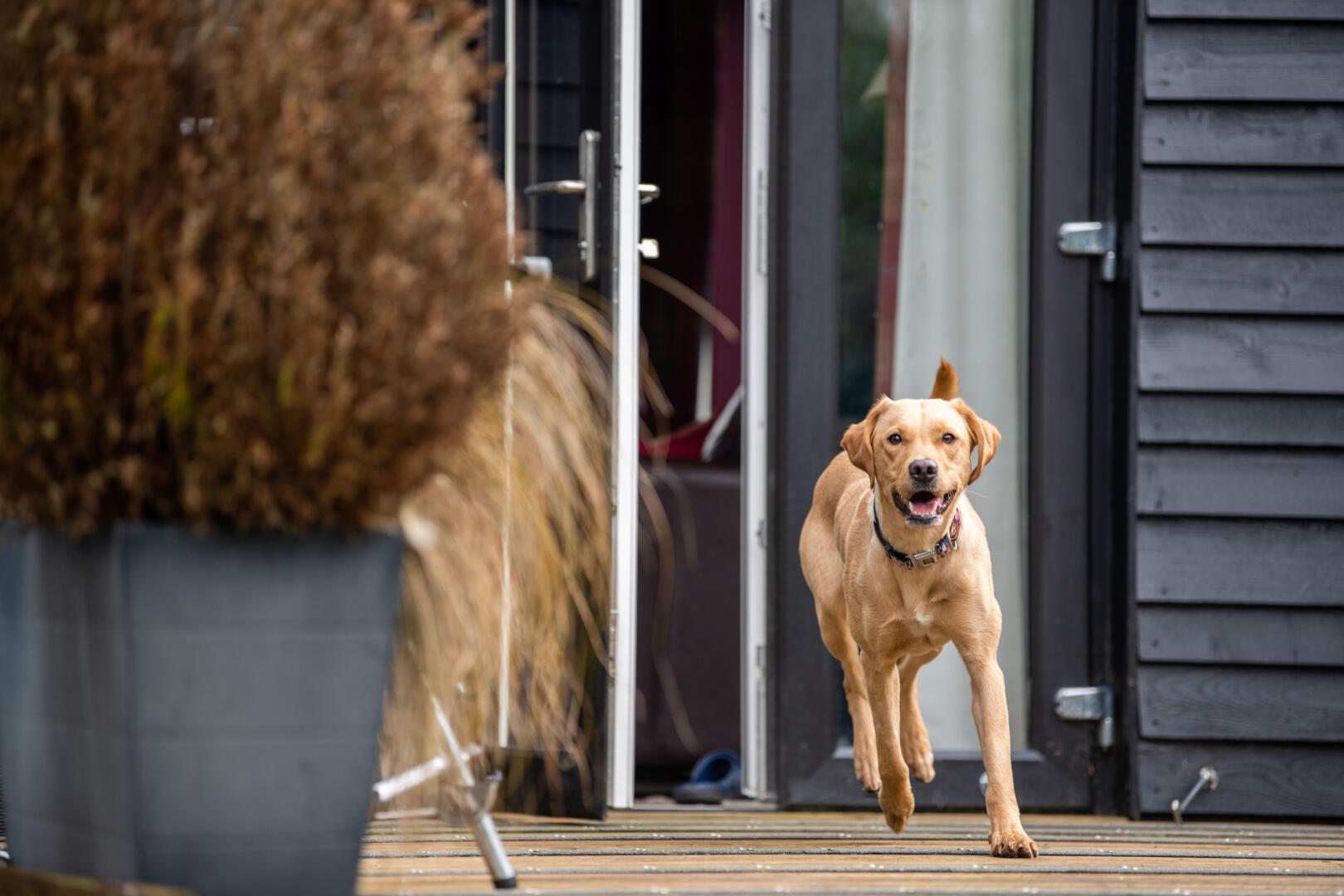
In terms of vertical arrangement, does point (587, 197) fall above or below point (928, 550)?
above

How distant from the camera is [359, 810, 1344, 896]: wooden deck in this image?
7.26ft


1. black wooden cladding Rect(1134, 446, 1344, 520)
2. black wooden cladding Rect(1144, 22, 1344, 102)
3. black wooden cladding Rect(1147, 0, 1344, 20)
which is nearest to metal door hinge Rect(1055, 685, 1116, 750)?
black wooden cladding Rect(1134, 446, 1344, 520)

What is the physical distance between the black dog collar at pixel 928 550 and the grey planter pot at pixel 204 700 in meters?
1.27

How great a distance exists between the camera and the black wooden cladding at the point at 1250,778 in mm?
3287

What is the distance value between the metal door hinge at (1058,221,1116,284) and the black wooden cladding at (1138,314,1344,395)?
17 centimetres

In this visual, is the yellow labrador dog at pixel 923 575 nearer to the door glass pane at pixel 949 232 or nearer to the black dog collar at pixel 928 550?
the black dog collar at pixel 928 550

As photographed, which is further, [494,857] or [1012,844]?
[1012,844]

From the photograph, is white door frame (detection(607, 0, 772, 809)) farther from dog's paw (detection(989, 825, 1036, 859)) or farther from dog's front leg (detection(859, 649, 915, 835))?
dog's paw (detection(989, 825, 1036, 859))

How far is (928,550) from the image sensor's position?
266 centimetres

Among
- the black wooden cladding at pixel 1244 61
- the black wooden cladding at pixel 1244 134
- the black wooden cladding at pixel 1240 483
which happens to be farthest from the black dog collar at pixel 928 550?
the black wooden cladding at pixel 1244 61

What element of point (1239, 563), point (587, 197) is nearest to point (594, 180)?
point (587, 197)

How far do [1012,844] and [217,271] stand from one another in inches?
68.3

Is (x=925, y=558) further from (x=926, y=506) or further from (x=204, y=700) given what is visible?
(x=204, y=700)

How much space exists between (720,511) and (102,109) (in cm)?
293
